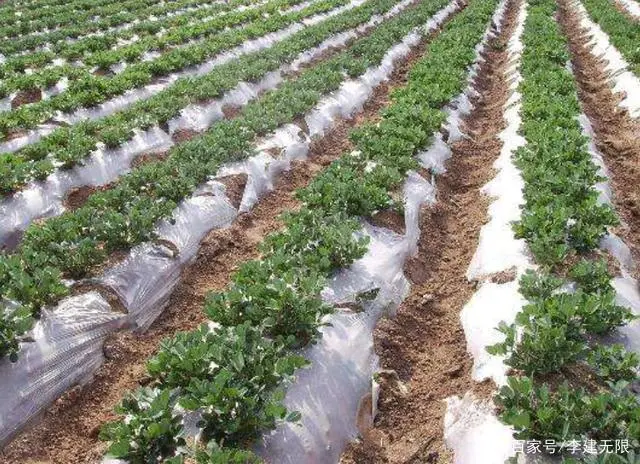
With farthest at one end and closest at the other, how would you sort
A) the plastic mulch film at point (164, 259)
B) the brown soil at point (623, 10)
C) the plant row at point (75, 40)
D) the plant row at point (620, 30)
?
the brown soil at point (623, 10) < the plant row at point (75, 40) < the plant row at point (620, 30) < the plastic mulch film at point (164, 259)

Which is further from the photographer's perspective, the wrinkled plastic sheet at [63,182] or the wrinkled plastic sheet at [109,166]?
the wrinkled plastic sheet at [109,166]

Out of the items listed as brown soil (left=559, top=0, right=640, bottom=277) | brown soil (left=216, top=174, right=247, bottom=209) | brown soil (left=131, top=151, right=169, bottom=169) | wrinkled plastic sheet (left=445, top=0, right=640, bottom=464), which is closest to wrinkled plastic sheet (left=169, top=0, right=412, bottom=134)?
brown soil (left=131, top=151, right=169, bottom=169)

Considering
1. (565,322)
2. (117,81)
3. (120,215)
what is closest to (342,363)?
(565,322)

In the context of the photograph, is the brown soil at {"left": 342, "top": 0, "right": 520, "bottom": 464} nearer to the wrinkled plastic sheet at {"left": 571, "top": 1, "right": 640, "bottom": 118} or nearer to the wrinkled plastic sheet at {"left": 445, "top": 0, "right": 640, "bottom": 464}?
the wrinkled plastic sheet at {"left": 445, "top": 0, "right": 640, "bottom": 464}

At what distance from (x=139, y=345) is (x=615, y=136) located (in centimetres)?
1127

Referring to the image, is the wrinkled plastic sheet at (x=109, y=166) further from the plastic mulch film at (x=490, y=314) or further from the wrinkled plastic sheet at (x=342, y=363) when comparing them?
the plastic mulch film at (x=490, y=314)

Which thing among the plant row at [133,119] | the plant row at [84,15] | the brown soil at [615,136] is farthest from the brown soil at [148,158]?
the plant row at [84,15]

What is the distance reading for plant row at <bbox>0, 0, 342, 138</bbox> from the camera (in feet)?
38.1

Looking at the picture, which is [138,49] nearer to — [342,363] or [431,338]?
[431,338]

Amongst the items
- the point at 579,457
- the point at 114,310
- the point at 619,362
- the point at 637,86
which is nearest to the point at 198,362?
the point at 114,310

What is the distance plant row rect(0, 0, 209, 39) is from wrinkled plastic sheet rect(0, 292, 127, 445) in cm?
1855

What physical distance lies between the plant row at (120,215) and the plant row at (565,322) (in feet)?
16.4

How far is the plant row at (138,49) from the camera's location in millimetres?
14125

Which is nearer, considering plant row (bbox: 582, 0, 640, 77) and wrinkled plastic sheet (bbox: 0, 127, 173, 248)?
wrinkled plastic sheet (bbox: 0, 127, 173, 248)
